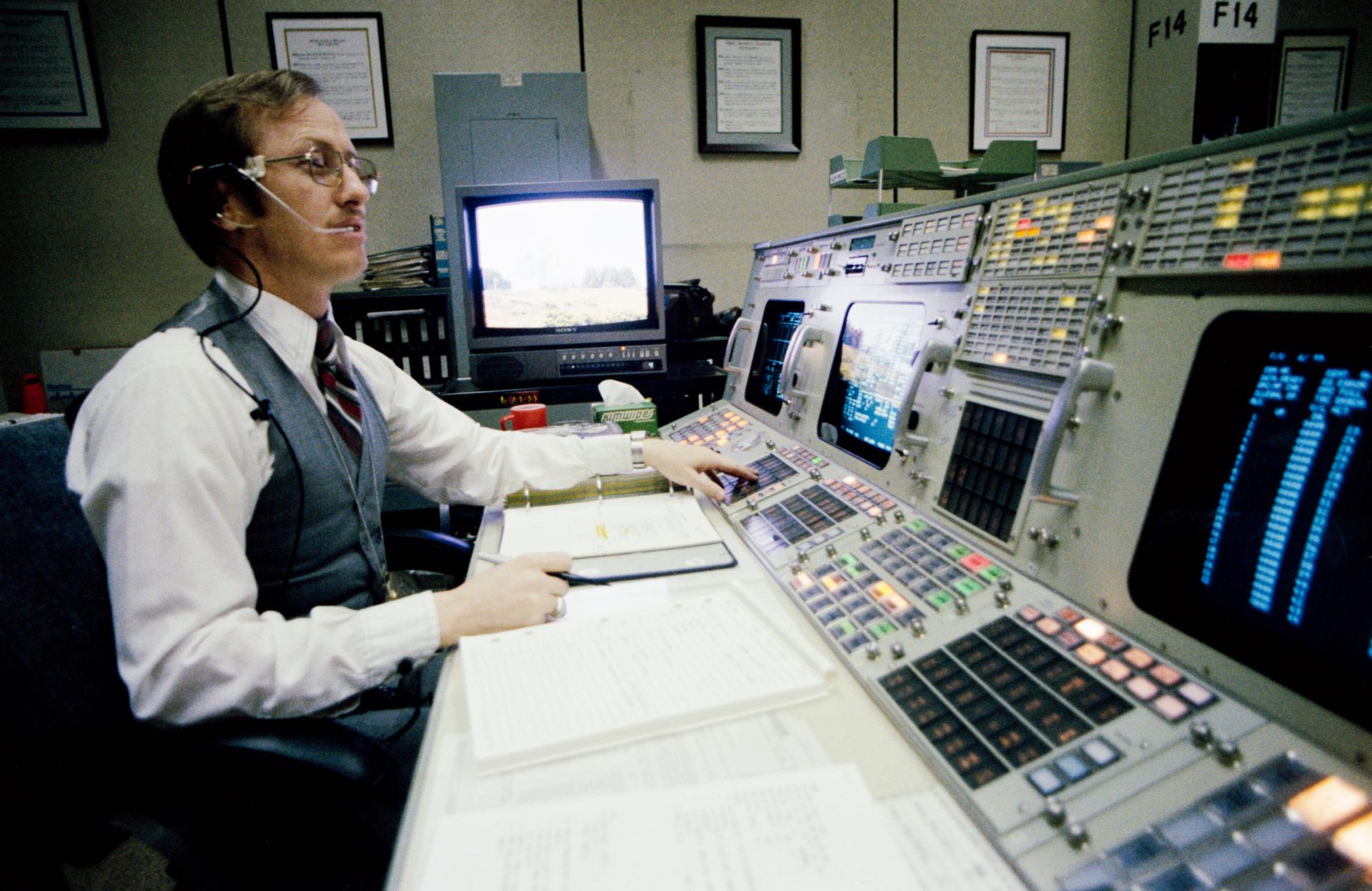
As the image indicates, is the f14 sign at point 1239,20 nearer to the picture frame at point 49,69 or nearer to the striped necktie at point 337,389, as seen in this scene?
the striped necktie at point 337,389

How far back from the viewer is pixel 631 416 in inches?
65.9

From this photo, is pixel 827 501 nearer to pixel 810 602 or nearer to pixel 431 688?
pixel 810 602

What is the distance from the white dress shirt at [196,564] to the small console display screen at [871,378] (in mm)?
705

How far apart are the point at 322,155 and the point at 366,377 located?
403mm

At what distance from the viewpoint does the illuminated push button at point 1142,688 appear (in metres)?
0.55

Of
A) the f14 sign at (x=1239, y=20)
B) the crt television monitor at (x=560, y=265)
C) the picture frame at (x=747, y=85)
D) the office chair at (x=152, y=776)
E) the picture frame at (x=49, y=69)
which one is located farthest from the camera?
the picture frame at (x=747, y=85)

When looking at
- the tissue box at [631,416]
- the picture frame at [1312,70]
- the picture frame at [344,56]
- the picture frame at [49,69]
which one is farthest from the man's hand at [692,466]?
the picture frame at [1312,70]

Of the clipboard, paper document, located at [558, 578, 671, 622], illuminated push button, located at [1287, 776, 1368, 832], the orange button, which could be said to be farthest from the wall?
illuminated push button, located at [1287, 776, 1368, 832]

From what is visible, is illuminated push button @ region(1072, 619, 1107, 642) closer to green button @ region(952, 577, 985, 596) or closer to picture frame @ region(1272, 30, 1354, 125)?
green button @ region(952, 577, 985, 596)

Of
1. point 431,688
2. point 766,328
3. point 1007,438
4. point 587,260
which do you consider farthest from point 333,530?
point 587,260

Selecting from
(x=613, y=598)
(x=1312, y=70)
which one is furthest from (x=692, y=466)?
(x=1312, y=70)

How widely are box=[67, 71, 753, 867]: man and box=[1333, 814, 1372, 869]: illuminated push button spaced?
71 centimetres

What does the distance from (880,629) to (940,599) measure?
7 cm

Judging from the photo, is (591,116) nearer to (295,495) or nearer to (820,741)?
(295,495)
